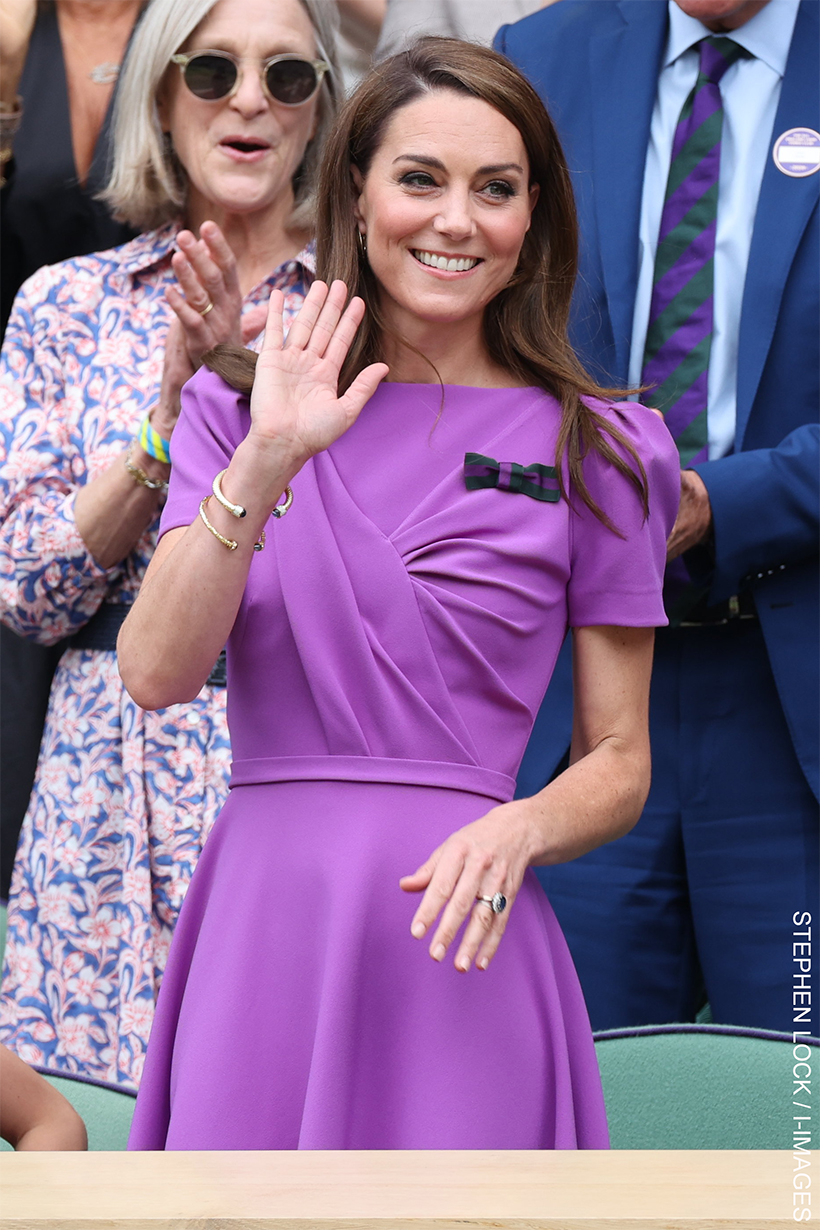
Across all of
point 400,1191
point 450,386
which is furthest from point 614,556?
point 400,1191

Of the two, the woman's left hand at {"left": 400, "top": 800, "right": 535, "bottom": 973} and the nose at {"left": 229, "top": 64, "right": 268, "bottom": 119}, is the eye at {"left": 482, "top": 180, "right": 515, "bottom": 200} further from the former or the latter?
the nose at {"left": 229, "top": 64, "right": 268, "bottom": 119}

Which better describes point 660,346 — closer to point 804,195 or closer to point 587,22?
point 804,195

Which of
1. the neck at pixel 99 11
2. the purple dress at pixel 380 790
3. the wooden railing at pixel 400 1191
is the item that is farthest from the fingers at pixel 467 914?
the neck at pixel 99 11

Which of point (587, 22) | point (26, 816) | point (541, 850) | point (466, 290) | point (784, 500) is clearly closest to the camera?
point (541, 850)

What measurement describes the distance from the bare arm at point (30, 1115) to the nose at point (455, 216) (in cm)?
96

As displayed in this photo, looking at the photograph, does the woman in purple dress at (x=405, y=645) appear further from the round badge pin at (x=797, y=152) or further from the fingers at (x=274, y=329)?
the round badge pin at (x=797, y=152)

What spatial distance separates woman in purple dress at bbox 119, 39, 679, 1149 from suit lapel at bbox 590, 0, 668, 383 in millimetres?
563

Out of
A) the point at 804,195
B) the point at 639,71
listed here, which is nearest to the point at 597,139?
the point at 639,71

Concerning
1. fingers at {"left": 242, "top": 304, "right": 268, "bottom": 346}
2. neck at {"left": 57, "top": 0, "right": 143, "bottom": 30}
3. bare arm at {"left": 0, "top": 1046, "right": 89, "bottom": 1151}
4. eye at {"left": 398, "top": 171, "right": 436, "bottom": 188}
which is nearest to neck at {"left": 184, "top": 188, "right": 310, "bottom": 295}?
fingers at {"left": 242, "top": 304, "right": 268, "bottom": 346}

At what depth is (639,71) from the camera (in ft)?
7.84

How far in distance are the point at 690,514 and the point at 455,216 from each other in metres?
0.70

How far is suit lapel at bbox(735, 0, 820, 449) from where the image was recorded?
2.23 metres

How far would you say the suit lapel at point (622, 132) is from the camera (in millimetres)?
2283

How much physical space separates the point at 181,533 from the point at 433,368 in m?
0.35
